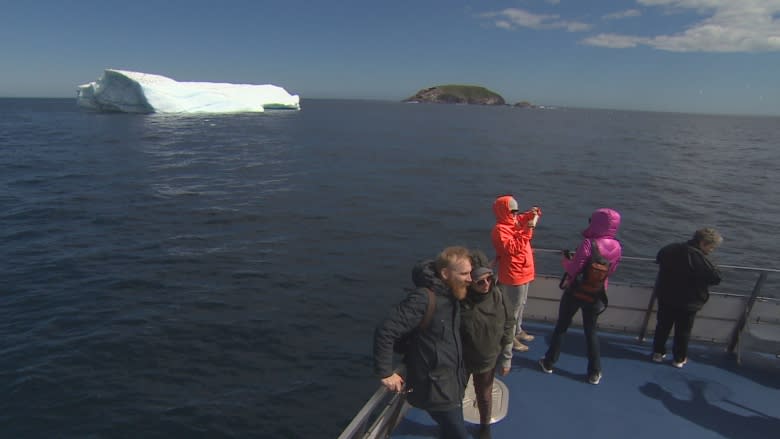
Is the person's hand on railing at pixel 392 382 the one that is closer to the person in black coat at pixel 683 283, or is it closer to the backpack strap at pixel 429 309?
the backpack strap at pixel 429 309

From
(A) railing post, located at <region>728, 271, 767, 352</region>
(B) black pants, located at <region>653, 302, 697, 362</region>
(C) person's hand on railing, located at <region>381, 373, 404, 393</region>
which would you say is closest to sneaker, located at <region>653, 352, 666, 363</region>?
(B) black pants, located at <region>653, 302, 697, 362</region>

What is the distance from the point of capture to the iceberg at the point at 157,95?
62375 millimetres

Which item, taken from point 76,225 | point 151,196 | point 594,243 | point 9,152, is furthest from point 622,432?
point 9,152

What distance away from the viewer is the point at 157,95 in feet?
209

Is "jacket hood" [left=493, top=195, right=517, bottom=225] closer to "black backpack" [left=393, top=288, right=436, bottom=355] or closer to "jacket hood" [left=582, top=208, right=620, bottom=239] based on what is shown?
"jacket hood" [left=582, top=208, right=620, bottom=239]

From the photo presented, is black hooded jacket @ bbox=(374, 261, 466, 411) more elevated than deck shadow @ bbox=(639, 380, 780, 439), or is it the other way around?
black hooded jacket @ bbox=(374, 261, 466, 411)

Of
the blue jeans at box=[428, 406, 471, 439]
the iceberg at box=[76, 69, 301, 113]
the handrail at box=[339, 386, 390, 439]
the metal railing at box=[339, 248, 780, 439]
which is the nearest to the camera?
the handrail at box=[339, 386, 390, 439]

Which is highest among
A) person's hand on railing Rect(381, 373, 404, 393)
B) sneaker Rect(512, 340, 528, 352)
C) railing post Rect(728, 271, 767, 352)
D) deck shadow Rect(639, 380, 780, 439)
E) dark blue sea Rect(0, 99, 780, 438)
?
person's hand on railing Rect(381, 373, 404, 393)

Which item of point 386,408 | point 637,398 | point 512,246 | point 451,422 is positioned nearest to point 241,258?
point 512,246

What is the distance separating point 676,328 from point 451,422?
3087 mm

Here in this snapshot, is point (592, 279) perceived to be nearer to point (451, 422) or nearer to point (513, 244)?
point (513, 244)

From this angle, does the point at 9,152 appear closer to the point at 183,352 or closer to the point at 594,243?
the point at 183,352

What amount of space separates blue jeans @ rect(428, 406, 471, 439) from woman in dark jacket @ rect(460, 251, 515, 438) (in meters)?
0.32

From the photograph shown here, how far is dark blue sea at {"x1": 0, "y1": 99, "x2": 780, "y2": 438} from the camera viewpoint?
7633 mm
